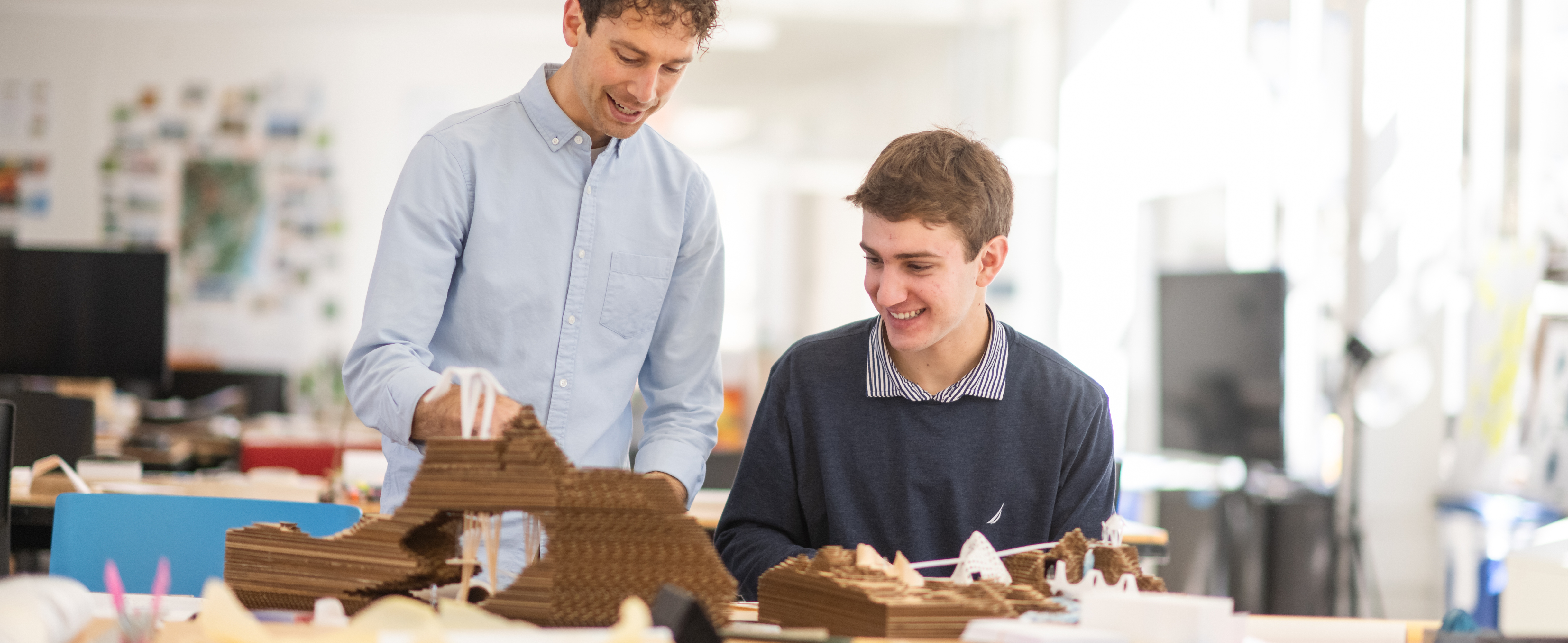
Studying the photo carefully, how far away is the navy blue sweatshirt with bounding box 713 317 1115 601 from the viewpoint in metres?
1.66

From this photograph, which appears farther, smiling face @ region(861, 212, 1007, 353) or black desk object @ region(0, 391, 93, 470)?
black desk object @ region(0, 391, 93, 470)

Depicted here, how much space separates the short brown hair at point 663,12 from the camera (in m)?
1.43

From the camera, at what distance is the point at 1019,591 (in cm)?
117

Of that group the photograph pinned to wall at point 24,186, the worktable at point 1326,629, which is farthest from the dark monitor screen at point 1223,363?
the photograph pinned to wall at point 24,186

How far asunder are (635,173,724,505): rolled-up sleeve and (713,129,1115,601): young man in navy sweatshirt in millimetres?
139

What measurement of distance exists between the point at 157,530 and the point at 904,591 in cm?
121

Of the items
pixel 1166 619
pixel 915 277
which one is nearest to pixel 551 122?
pixel 915 277

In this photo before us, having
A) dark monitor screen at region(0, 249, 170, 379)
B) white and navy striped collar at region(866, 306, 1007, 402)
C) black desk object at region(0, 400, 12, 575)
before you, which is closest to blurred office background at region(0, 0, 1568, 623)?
dark monitor screen at region(0, 249, 170, 379)

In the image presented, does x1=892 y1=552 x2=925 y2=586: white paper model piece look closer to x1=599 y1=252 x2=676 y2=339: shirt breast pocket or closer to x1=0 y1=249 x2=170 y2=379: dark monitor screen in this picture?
x1=599 y1=252 x2=676 y2=339: shirt breast pocket

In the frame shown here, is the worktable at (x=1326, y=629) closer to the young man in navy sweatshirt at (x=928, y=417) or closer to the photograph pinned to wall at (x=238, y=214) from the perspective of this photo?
the young man in navy sweatshirt at (x=928, y=417)

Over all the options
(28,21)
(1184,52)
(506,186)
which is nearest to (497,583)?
(506,186)

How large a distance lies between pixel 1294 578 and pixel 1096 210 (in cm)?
240

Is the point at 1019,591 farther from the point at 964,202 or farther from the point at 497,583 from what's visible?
Answer: the point at 964,202

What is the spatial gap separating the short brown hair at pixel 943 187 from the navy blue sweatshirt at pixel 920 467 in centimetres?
24
